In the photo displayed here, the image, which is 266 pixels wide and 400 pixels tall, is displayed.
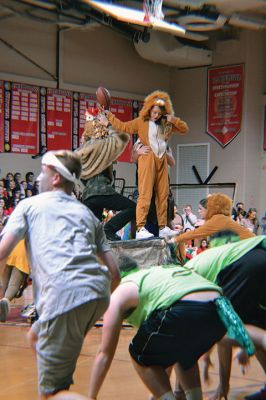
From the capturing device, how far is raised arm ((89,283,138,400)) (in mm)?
3514

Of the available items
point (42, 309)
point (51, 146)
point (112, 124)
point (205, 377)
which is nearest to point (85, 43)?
point (51, 146)

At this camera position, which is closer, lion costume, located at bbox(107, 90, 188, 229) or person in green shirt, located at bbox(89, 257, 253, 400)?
person in green shirt, located at bbox(89, 257, 253, 400)

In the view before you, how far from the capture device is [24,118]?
1568 cm

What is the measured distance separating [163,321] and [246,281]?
945 mm

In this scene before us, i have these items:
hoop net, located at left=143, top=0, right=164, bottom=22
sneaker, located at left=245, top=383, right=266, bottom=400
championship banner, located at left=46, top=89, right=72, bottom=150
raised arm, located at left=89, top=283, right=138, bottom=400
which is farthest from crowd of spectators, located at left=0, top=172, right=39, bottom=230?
raised arm, located at left=89, top=283, right=138, bottom=400

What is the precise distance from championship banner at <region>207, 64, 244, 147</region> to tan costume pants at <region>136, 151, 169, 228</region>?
35.4ft

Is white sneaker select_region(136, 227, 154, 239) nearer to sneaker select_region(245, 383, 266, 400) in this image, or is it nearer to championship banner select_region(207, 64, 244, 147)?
sneaker select_region(245, 383, 266, 400)

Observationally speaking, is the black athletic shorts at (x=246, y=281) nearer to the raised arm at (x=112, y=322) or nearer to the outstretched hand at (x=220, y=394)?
the outstretched hand at (x=220, y=394)

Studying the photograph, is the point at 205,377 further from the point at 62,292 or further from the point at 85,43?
the point at 85,43

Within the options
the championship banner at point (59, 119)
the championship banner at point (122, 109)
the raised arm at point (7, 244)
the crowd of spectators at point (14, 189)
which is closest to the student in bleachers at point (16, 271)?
the raised arm at point (7, 244)

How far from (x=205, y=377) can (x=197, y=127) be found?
14.5m

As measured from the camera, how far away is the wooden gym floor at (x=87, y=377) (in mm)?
4711

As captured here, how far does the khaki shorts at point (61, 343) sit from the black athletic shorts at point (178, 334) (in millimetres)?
472

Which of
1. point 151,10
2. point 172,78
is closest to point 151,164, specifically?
point 151,10
